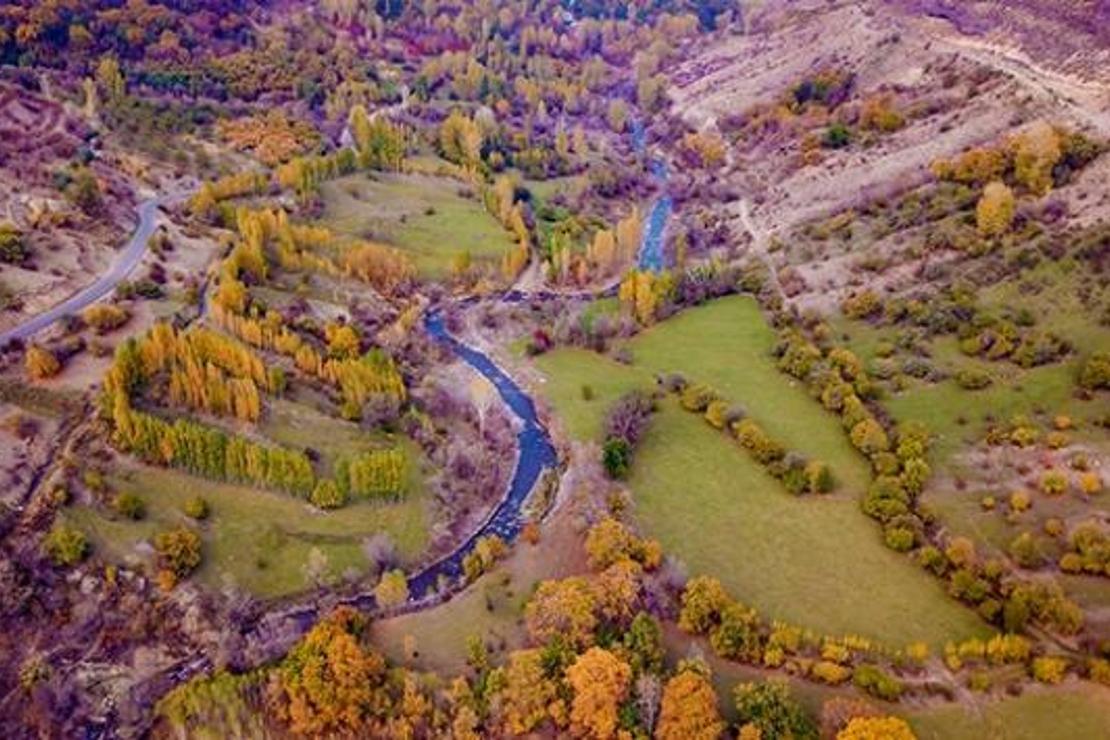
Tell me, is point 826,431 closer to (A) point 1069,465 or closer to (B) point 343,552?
(A) point 1069,465

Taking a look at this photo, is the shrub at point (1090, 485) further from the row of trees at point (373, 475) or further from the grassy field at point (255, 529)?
the row of trees at point (373, 475)

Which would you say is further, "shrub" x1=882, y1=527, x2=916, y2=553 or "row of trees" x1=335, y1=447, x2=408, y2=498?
"row of trees" x1=335, y1=447, x2=408, y2=498

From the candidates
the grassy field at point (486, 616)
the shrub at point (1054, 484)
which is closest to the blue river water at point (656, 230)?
the grassy field at point (486, 616)

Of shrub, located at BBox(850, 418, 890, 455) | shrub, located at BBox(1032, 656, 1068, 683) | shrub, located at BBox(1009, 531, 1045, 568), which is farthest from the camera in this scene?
shrub, located at BBox(850, 418, 890, 455)

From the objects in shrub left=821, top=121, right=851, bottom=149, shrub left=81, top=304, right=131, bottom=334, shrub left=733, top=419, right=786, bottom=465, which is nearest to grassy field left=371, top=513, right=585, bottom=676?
shrub left=733, top=419, right=786, bottom=465

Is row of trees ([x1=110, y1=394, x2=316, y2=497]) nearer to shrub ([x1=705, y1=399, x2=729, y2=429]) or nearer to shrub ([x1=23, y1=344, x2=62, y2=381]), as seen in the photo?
shrub ([x1=23, y1=344, x2=62, y2=381])

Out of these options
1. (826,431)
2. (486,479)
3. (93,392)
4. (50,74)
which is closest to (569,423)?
(486,479)

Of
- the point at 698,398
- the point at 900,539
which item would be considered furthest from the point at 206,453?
the point at 900,539
